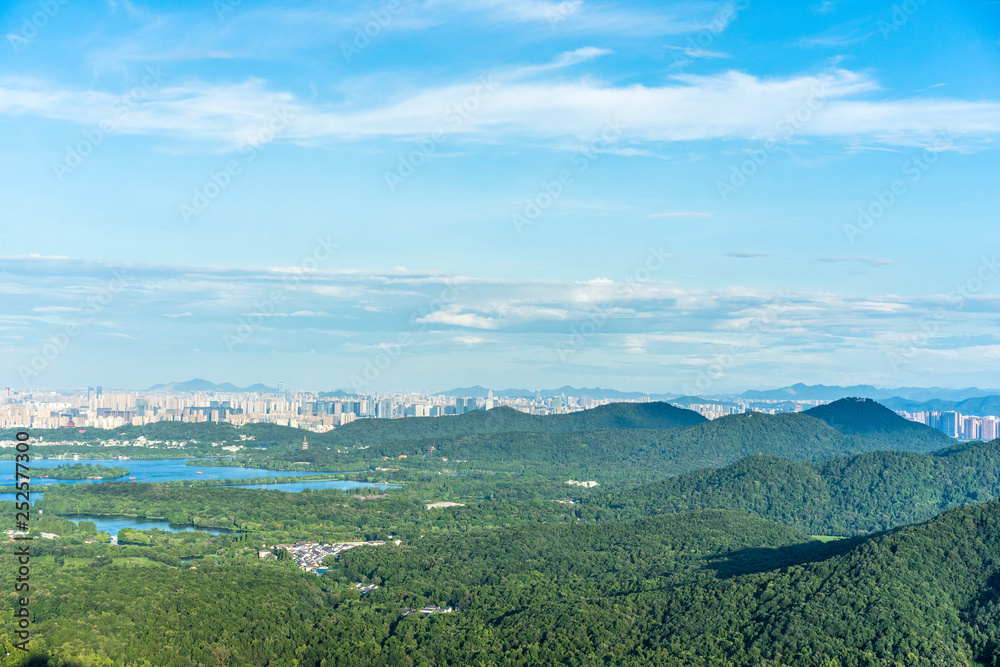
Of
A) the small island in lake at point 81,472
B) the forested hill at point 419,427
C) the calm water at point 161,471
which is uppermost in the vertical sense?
the forested hill at point 419,427

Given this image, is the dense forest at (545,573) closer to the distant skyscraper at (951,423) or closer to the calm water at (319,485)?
the calm water at (319,485)

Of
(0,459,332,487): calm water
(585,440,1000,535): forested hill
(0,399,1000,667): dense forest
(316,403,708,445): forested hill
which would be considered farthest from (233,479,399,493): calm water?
Answer: (316,403,708,445): forested hill

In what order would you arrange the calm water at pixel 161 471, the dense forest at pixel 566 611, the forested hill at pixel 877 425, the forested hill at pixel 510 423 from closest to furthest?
the dense forest at pixel 566 611
the calm water at pixel 161 471
the forested hill at pixel 877 425
the forested hill at pixel 510 423

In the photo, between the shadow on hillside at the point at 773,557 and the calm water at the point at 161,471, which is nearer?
the shadow on hillside at the point at 773,557

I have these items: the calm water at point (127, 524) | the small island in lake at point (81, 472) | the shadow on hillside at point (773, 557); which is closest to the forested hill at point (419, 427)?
the small island in lake at point (81, 472)

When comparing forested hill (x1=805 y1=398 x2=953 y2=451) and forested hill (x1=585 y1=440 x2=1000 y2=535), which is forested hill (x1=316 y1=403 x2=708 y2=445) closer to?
forested hill (x1=805 y1=398 x2=953 y2=451)

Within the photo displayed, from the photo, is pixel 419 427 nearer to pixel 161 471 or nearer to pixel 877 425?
pixel 161 471
